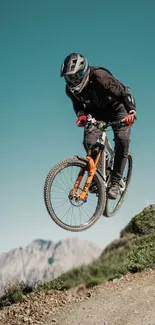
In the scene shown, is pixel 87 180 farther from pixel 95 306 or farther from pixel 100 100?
pixel 95 306

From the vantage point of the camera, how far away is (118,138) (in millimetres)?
11961

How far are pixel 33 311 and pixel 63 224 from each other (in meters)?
2.15

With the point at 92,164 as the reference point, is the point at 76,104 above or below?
above

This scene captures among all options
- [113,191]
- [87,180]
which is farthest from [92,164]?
[113,191]

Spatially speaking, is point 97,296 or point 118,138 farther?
point 118,138

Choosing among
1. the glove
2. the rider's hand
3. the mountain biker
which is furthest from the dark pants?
the rider's hand

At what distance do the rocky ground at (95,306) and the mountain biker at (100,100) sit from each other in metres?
2.18

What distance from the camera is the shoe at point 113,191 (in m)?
12.2

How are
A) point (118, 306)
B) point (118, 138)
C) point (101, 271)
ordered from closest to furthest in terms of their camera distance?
point (118, 306)
point (118, 138)
point (101, 271)

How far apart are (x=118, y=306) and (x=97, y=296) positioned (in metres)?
0.84

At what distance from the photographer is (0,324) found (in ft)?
36.7

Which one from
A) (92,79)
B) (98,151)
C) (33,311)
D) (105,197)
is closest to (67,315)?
(33,311)

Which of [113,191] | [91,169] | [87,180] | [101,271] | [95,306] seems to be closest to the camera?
[95,306]

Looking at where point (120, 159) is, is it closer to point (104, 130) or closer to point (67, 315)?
point (104, 130)
